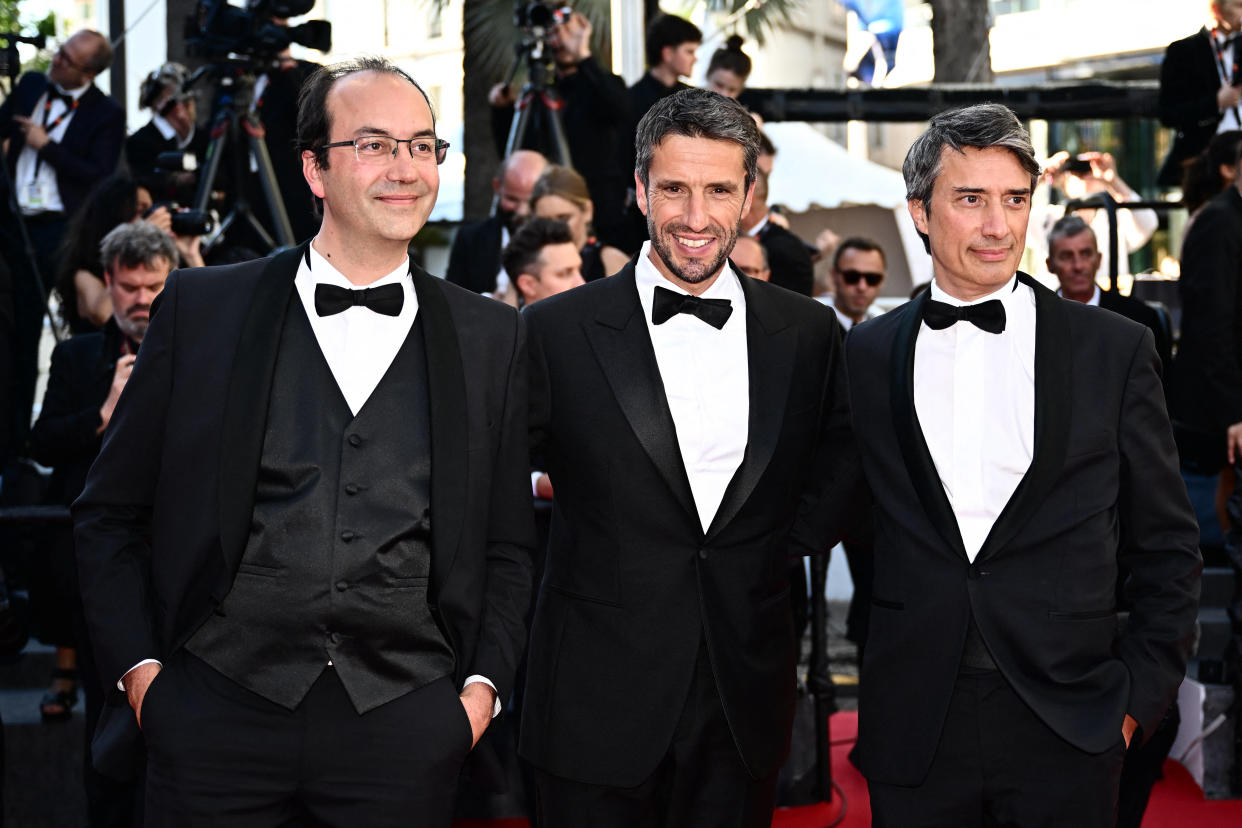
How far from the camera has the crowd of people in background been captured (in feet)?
9.98

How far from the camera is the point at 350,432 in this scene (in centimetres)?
255

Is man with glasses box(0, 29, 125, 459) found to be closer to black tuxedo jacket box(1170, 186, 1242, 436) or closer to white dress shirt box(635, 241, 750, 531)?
white dress shirt box(635, 241, 750, 531)

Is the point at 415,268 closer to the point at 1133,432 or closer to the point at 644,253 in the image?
the point at 644,253

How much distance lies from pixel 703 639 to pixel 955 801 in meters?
0.57

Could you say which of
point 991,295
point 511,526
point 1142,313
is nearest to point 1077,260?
point 1142,313

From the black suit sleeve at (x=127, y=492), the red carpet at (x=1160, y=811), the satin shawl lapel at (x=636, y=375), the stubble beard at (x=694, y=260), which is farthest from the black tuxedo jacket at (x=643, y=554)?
the red carpet at (x=1160, y=811)

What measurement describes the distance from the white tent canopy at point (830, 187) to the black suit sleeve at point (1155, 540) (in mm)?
8201

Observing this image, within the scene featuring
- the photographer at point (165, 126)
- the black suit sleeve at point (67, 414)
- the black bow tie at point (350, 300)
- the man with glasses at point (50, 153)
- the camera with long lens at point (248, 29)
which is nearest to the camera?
the black bow tie at point (350, 300)

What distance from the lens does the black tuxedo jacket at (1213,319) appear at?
527 cm

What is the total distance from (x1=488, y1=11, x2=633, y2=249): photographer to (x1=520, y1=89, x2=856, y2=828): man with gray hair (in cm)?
366

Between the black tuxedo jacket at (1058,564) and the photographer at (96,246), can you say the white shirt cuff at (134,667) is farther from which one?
the photographer at (96,246)

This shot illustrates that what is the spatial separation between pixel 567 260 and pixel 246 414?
2.55 meters

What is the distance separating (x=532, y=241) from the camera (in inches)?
199

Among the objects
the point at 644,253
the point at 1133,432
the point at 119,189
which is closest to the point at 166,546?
the point at 644,253
